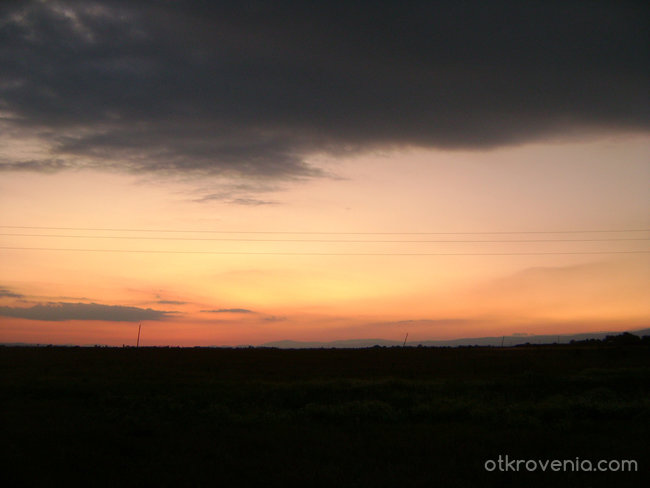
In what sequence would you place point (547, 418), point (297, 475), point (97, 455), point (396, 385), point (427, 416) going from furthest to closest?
1. point (396, 385)
2. point (427, 416)
3. point (547, 418)
4. point (97, 455)
5. point (297, 475)

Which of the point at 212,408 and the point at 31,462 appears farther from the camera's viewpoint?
the point at 212,408

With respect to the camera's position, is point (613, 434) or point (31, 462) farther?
point (613, 434)

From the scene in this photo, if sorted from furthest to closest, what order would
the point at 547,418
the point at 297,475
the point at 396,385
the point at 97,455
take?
the point at 396,385, the point at 547,418, the point at 97,455, the point at 297,475

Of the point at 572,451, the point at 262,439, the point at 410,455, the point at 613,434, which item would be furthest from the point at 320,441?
the point at 613,434

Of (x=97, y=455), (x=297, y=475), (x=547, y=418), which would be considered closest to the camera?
(x=297, y=475)

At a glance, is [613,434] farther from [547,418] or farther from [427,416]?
[427,416]

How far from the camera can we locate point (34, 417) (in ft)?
69.0

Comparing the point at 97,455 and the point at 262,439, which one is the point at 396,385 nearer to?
the point at 262,439

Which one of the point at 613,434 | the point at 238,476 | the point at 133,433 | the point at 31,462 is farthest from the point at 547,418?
the point at 31,462

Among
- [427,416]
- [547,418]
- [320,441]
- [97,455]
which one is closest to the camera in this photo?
[97,455]

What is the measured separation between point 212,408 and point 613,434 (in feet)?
50.4

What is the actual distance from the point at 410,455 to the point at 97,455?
8.43 m

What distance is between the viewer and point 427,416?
22516 mm

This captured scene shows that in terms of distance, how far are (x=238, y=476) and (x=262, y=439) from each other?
13.5 ft
